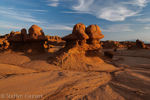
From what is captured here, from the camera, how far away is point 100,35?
7000mm

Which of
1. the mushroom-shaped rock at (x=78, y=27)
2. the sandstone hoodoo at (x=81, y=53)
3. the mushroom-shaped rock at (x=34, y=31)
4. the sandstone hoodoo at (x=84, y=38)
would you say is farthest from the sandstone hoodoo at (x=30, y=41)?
the mushroom-shaped rock at (x=78, y=27)

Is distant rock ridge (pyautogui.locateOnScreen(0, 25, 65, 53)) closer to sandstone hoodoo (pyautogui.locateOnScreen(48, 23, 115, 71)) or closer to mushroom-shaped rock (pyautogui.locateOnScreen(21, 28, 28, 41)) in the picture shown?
mushroom-shaped rock (pyautogui.locateOnScreen(21, 28, 28, 41))

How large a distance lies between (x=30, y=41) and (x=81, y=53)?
17.7 ft

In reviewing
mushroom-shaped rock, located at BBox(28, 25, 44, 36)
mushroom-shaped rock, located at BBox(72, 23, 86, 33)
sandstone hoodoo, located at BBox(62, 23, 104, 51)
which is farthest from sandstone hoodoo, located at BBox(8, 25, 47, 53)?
mushroom-shaped rock, located at BBox(72, 23, 86, 33)

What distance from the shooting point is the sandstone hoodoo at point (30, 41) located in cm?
796

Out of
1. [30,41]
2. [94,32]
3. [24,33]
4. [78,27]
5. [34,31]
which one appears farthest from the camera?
[24,33]

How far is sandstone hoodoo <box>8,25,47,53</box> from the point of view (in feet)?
26.1

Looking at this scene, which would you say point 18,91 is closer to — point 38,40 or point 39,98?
point 39,98

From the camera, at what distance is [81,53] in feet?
20.3

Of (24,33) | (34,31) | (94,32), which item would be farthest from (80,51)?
(24,33)

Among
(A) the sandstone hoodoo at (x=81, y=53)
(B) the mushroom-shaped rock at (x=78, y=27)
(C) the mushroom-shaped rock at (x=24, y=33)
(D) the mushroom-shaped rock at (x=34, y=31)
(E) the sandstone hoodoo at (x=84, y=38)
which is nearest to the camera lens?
(A) the sandstone hoodoo at (x=81, y=53)

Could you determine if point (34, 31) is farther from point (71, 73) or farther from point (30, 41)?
point (71, 73)

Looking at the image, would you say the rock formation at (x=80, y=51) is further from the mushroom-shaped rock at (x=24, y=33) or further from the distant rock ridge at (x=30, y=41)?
the mushroom-shaped rock at (x=24, y=33)

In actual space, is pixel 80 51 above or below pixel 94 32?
below
